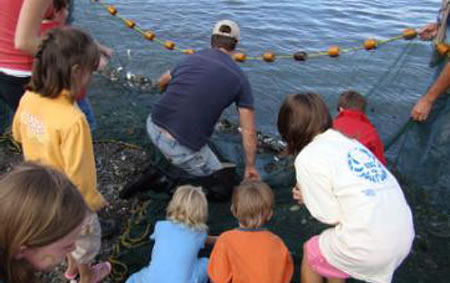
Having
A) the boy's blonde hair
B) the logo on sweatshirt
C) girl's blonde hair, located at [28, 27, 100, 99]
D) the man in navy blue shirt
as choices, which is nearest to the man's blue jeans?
the man in navy blue shirt

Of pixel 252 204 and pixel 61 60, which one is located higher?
pixel 61 60

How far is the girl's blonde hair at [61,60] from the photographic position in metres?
2.39

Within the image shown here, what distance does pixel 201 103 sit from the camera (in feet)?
11.1

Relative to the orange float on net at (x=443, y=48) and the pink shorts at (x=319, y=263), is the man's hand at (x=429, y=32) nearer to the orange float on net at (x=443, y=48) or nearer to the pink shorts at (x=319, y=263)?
the orange float on net at (x=443, y=48)

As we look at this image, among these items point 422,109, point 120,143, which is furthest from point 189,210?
point 422,109

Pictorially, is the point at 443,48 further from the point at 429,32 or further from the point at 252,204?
the point at 252,204

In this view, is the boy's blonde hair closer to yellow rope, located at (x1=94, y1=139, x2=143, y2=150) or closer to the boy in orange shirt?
the boy in orange shirt

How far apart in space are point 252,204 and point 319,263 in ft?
1.81

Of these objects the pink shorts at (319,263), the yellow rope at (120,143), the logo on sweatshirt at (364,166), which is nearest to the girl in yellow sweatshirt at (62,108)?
the pink shorts at (319,263)

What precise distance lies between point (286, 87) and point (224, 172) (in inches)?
101

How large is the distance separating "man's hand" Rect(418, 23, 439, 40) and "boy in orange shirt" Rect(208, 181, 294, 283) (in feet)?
8.10

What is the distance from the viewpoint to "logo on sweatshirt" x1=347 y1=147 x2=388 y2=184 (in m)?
2.35

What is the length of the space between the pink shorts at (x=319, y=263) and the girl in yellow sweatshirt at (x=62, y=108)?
1390 mm

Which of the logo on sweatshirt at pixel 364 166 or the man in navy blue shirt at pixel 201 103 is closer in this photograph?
the logo on sweatshirt at pixel 364 166
